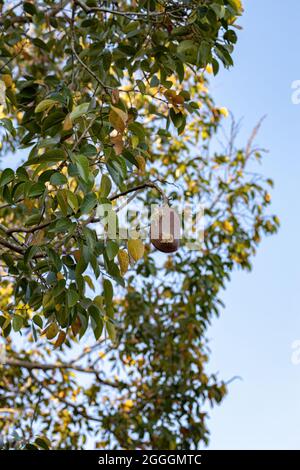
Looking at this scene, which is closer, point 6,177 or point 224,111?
point 6,177

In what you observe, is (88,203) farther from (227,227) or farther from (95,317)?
(227,227)

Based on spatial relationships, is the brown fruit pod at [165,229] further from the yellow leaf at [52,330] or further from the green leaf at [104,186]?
the yellow leaf at [52,330]

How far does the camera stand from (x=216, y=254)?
Answer: 3.95 metres

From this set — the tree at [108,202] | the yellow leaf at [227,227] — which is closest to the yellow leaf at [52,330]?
the tree at [108,202]

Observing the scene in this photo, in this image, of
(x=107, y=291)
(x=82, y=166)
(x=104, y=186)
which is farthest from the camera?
(x=107, y=291)

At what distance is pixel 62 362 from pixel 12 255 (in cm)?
235

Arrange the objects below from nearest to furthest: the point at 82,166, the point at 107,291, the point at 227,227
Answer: the point at 82,166
the point at 107,291
the point at 227,227

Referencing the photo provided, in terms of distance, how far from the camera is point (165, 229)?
1660 mm

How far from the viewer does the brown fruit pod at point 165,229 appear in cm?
164

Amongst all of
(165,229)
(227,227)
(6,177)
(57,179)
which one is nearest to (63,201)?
(57,179)
